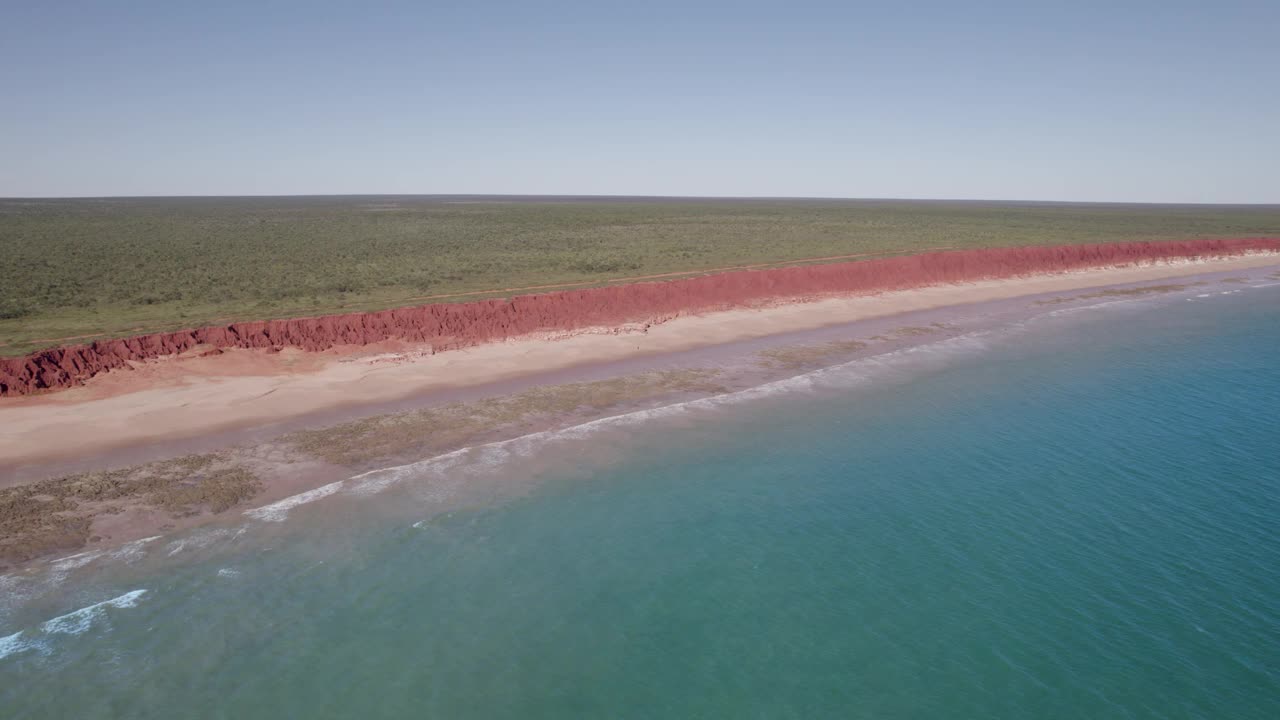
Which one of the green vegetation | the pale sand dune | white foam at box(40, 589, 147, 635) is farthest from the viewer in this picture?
the green vegetation

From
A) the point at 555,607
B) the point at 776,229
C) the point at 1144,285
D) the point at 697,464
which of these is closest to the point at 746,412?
the point at 697,464

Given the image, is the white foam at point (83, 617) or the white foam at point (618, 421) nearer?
the white foam at point (83, 617)

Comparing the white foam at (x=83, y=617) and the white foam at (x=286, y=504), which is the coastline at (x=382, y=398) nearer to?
the white foam at (x=286, y=504)

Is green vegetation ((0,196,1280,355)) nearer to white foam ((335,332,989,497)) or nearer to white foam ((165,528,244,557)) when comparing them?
white foam ((165,528,244,557))

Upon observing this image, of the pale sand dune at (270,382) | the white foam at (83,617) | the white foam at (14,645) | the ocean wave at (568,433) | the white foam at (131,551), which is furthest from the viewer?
the pale sand dune at (270,382)

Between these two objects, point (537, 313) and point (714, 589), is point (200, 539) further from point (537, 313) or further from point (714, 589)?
point (537, 313)

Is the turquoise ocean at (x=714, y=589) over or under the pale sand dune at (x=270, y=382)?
under

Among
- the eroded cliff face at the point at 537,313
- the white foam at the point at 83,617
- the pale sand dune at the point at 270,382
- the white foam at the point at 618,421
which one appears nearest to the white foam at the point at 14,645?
the white foam at the point at 83,617

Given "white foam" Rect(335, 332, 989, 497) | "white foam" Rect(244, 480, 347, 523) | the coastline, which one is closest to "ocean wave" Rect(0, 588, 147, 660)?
the coastline
